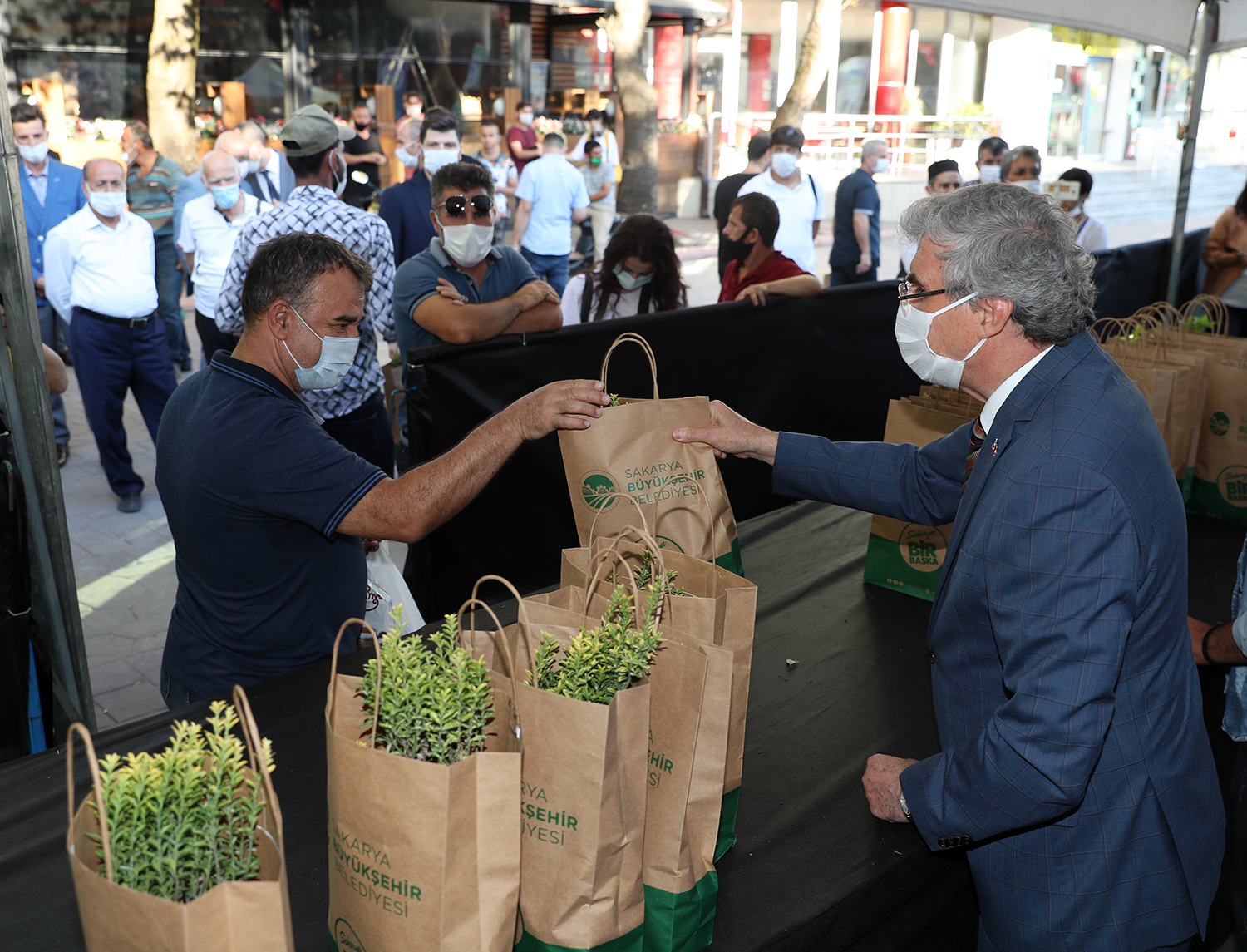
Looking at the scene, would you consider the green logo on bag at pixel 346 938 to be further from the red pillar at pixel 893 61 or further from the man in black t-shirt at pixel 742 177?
the red pillar at pixel 893 61

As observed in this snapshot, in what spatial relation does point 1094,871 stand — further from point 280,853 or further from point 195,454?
point 195,454

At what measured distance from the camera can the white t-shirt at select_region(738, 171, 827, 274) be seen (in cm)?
726

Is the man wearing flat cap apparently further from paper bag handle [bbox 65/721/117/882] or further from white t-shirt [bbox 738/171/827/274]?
white t-shirt [bbox 738/171/827/274]

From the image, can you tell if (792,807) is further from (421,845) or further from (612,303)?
(612,303)

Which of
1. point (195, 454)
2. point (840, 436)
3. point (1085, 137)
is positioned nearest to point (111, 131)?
point (840, 436)

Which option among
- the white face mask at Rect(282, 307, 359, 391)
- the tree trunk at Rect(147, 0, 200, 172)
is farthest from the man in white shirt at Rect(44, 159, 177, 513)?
the tree trunk at Rect(147, 0, 200, 172)

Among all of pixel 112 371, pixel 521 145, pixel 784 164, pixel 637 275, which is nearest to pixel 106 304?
pixel 112 371

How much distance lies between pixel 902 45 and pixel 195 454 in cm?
2489

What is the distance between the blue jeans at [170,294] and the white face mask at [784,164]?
15.8ft

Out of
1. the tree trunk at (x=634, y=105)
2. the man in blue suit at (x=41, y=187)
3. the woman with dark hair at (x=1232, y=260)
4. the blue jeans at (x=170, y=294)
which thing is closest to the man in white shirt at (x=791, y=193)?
the woman with dark hair at (x=1232, y=260)

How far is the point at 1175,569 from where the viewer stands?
59.8 inches

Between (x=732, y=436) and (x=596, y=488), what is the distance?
363 mm

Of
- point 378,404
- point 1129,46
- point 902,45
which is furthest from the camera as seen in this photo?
point 1129,46

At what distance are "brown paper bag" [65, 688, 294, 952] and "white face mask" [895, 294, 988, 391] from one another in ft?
4.19
